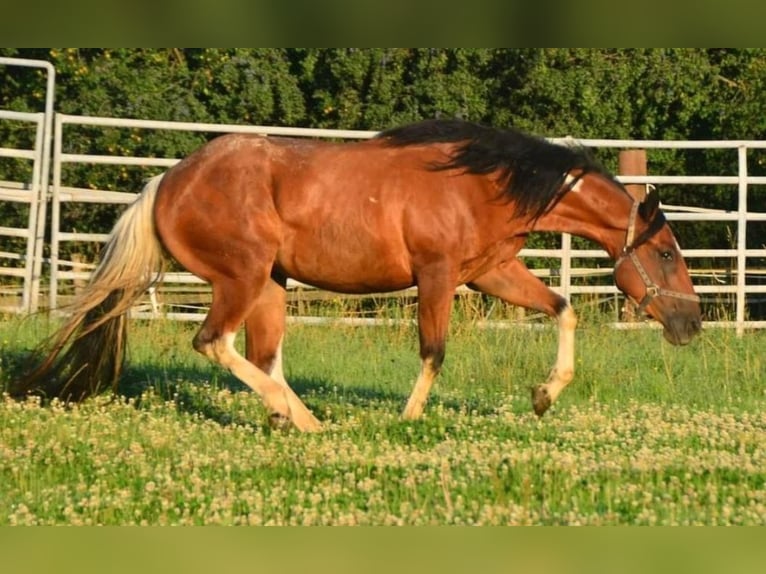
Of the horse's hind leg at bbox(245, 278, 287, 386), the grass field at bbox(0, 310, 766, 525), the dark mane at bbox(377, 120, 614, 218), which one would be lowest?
the grass field at bbox(0, 310, 766, 525)

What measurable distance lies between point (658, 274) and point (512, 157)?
1299 mm

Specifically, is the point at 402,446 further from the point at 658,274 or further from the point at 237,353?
the point at 658,274

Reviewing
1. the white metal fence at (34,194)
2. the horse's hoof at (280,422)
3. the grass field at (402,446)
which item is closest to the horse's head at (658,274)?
the grass field at (402,446)

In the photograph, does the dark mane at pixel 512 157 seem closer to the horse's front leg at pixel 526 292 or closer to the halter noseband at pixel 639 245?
the halter noseband at pixel 639 245

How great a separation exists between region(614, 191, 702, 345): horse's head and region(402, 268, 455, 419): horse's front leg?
130 centimetres

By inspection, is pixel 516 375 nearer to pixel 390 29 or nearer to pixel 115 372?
pixel 115 372

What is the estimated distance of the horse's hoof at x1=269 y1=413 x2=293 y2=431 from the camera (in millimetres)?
8797

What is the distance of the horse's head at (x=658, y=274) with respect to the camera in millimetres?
9344

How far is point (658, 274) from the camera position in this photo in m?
9.38

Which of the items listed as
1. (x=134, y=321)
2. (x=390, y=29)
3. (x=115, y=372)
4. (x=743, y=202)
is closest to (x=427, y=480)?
(x=390, y=29)

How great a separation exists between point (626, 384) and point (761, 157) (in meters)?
8.58

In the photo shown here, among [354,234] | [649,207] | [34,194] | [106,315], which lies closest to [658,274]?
[649,207]

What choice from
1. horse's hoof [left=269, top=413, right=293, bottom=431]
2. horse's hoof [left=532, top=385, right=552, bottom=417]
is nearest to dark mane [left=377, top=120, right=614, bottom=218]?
horse's hoof [left=532, top=385, right=552, bottom=417]

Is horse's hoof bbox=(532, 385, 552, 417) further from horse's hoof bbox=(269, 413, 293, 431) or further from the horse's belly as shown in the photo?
horse's hoof bbox=(269, 413, 293, 431)
